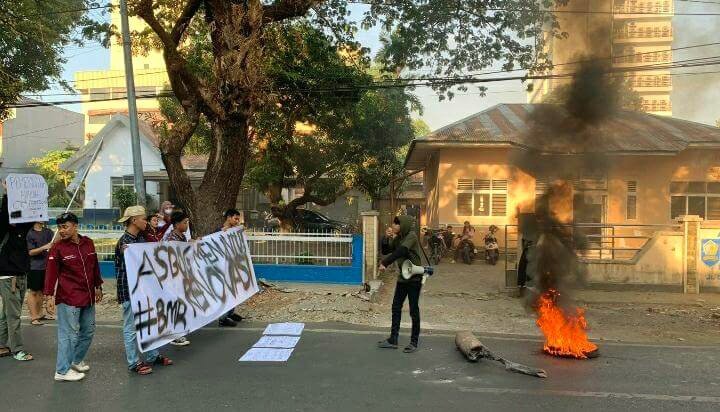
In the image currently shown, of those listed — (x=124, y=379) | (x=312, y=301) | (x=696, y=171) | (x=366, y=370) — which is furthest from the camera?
(x=696, y=171)

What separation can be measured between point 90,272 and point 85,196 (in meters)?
25.4

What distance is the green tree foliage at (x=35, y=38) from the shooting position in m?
13.4

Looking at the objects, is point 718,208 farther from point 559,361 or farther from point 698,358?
point 559,361

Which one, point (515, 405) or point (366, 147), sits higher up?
point (366, 147)

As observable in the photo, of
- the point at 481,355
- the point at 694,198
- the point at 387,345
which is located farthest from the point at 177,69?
the point at 694,198

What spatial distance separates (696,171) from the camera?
1684 cm

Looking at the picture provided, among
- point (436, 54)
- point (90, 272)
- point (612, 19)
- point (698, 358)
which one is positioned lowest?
point (698, 358)

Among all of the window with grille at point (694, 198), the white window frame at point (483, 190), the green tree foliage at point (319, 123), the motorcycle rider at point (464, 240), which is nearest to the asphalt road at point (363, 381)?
the green tree foliage at point (319, 123)

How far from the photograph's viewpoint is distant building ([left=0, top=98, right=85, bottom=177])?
129 ft

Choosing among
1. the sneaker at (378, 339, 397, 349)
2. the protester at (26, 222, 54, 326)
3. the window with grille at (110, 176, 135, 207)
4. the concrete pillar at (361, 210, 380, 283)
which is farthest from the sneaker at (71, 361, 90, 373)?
the window with grille at (110, 176, 135, 207)

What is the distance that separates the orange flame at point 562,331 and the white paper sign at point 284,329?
314cm

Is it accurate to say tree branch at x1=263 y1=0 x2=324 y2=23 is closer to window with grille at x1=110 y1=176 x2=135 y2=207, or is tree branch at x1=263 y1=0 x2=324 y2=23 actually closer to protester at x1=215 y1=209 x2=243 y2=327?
protester at x1=215 y1=209 x2=243 y2=327

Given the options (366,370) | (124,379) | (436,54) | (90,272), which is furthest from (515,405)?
(436,54)

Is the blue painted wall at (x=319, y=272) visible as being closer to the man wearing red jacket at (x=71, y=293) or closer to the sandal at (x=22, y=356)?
the sandal at (x=22, y=356)
